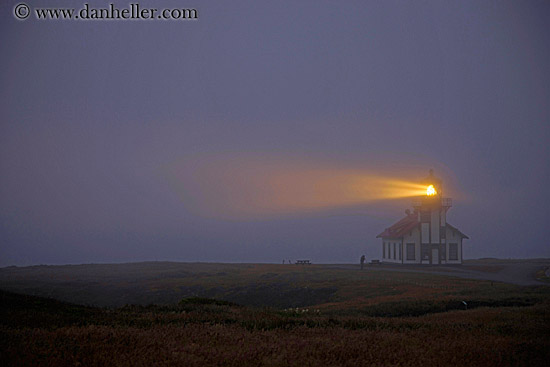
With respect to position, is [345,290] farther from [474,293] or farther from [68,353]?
[68,353]

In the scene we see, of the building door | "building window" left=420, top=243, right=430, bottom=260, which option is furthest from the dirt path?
the building door

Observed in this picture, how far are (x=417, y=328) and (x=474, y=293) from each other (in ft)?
58.4

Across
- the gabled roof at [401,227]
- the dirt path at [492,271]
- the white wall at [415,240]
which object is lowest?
the dirt path at [492,271]

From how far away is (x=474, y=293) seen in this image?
2802 centimetres

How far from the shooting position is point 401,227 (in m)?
72.4

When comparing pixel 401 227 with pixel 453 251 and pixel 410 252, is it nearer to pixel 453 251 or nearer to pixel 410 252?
pixel 410 252

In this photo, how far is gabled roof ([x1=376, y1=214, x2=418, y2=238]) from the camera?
68.6 m

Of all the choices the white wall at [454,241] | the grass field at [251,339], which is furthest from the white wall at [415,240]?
the grass field at [251,339]

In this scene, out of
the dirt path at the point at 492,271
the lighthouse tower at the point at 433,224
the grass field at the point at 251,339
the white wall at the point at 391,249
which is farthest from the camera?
the white wall at the point at 391,249

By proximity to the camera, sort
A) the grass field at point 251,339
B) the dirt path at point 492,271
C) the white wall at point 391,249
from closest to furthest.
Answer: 1. the grass field at point 251,339
2. the dirt path at point 492,271
3. the white wall at point 391,249

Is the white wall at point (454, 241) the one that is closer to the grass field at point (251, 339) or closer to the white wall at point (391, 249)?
the white wall at point (391, 249)

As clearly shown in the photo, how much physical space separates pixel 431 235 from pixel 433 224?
66.3 inches

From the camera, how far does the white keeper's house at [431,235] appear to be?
6769 cm

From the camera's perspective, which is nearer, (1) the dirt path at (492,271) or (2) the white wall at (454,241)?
(1) the dirt path at (492,271)
